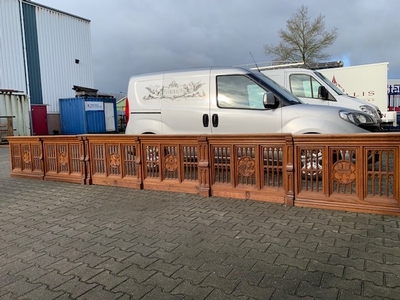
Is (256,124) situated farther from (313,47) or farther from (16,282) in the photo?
(313,47)

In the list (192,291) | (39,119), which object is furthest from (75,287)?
(39,119)

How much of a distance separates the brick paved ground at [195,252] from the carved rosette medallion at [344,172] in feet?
1.65

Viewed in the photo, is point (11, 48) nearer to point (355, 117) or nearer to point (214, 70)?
point (214, 70)

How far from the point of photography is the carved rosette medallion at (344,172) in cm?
476

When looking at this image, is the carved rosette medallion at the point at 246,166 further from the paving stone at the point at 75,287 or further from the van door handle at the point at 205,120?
the paving stone at the point at 75,287

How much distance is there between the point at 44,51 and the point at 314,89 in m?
24.2

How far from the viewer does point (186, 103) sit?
7613mm

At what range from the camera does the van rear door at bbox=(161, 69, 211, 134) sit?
24.4 feet

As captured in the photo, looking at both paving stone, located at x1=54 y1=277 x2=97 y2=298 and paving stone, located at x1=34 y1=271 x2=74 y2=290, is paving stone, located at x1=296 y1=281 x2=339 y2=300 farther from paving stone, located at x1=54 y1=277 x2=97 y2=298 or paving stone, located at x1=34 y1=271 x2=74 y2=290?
paving stone, located at x1=34 y1=271 x2=74 y2=290

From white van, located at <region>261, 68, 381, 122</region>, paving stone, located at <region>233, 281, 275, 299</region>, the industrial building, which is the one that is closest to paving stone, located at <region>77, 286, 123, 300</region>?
paving stone, located at <region>233, 281, 275, 299</region>

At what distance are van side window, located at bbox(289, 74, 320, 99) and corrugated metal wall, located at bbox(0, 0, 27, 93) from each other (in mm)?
22188

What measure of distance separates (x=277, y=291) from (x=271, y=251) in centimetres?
79

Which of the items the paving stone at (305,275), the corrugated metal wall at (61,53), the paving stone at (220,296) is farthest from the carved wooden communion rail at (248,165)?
the corrugated metal wall at (61,53)

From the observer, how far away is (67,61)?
2883 cm
